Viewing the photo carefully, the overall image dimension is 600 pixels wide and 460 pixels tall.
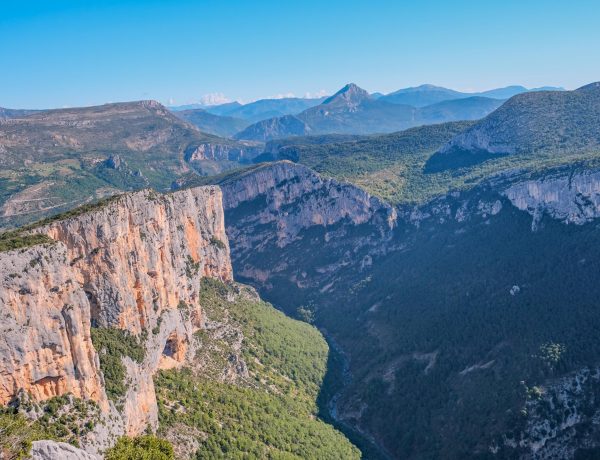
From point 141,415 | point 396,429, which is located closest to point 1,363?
point 141,415

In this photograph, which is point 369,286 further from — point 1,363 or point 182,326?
point 1,363

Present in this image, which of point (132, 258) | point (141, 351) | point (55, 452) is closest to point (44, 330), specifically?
point (55, 452)

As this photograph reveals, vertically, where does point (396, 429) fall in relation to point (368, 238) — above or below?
below

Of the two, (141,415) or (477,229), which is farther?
(477,229)

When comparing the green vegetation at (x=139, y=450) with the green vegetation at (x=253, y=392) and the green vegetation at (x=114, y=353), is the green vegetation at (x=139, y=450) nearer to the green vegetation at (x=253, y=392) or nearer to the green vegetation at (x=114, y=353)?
the green vegetation at (x=114, y=353)

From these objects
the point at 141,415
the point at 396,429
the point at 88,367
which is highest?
the point at 88,367

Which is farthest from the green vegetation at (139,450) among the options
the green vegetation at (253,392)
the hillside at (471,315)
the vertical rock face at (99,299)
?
the hillside at (471,315)
